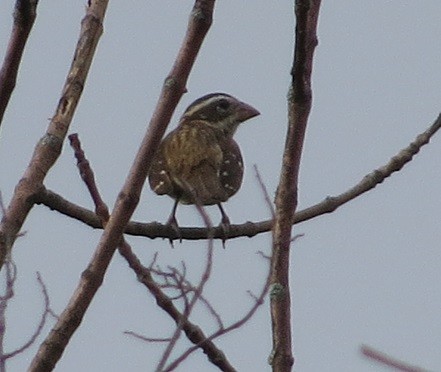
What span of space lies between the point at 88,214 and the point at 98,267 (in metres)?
2.15

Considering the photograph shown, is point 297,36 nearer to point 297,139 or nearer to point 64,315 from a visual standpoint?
point 297,139

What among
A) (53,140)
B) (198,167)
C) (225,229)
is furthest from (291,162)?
(198,167)

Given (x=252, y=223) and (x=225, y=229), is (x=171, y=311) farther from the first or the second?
(x=225, y=229)

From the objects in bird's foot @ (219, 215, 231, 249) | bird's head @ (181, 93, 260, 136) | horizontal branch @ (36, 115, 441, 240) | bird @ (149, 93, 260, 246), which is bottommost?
horizontal branch @ (36, 115, 441, 240)

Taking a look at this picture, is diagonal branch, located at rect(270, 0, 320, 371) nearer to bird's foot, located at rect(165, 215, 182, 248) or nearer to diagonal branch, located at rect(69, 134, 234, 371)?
diagonal branch, located at rect(69, 134, 234, 371)

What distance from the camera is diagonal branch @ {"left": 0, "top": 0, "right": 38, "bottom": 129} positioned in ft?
7.93

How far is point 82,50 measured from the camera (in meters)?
2.77

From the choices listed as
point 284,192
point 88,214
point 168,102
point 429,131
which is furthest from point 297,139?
point 88,214

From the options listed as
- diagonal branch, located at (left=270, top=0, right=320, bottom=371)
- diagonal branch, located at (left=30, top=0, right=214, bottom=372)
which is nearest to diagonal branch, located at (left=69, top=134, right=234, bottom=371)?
diagonal branch, located at (left=270, top=0, right=320, bottom=371)

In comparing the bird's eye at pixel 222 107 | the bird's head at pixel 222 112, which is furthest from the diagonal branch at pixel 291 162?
the bird's eye at pixel 222 107

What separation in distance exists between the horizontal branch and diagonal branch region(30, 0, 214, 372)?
37.9 inches

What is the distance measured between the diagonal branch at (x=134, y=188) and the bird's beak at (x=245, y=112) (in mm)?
6110

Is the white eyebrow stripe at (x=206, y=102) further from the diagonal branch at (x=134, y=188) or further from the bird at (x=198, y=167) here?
the diagonal branch at (x=134, y=188)

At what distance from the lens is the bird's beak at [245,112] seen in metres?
8.44
